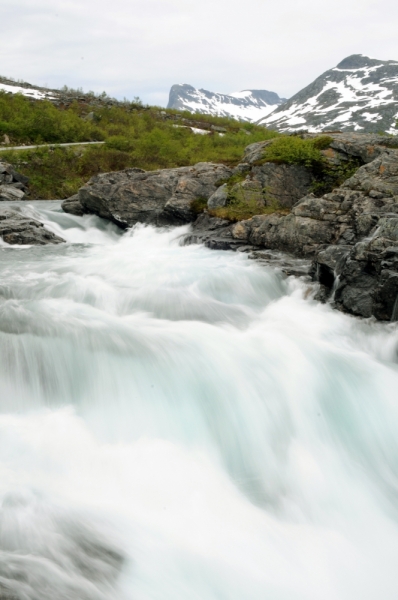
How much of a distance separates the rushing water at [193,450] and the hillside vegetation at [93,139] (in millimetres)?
15349

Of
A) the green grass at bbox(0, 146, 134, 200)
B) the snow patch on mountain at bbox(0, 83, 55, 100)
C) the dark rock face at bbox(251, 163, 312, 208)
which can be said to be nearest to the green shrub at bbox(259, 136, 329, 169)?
the dark rock face at bbox(251, 163, 312, 208)

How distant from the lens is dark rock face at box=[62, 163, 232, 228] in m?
18.6

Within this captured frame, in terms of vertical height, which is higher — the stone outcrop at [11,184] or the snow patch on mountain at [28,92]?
the snow patch on mountain at [28,92]

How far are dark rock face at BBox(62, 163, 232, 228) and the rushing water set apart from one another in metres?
8.96

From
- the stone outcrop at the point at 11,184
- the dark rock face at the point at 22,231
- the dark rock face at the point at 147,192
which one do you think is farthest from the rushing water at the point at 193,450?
the stone outcrop at the point at 11,184

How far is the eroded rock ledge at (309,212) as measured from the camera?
956 centimetres

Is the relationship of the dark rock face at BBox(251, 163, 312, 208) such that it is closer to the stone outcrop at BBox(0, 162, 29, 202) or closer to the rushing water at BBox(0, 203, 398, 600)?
the rushing water at BBox(0, 203, 398, 600)

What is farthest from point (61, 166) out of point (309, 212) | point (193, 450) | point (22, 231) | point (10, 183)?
point (193, 450)

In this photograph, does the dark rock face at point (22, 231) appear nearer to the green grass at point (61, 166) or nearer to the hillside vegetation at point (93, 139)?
the hillside vegetation at point (93, 139)

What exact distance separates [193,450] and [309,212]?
31.8 feet

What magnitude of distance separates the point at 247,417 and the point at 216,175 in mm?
14065

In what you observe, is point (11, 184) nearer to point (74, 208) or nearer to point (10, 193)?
point (10, 193)

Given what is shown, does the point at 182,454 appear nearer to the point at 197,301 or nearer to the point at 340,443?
the point at 340,443

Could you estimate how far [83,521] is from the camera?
4578 mm
